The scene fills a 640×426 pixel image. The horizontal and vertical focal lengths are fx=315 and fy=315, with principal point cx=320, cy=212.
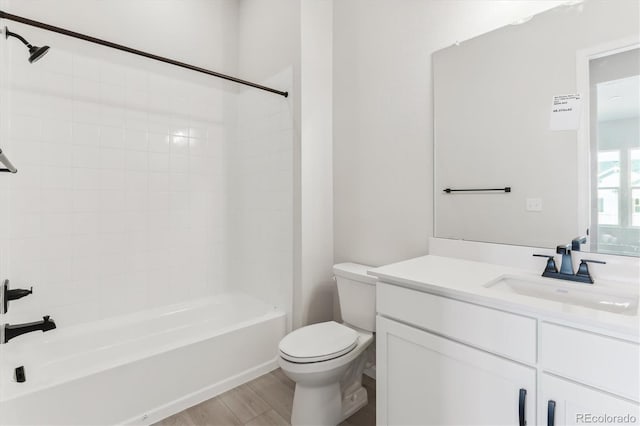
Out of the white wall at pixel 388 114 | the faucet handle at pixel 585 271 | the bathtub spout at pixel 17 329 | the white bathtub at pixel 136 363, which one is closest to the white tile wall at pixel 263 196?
the white bathtub at pixel 136 363

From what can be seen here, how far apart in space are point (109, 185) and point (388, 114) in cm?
192

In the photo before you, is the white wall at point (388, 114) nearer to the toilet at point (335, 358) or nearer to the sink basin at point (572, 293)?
the toilet at point (335, 358)

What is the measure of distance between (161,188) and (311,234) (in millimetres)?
1208

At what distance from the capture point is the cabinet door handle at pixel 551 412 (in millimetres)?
897

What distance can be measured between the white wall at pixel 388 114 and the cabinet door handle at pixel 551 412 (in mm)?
952

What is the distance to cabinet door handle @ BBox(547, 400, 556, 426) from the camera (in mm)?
897

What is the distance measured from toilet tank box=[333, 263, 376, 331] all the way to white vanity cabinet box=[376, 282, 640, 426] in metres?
0.41

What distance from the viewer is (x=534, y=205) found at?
55.1 inches

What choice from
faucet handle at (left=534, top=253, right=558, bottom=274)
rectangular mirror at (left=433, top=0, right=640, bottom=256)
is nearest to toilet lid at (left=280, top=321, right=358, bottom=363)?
rectangular mirror at (left=433, top=0, right=640, bottom=256)

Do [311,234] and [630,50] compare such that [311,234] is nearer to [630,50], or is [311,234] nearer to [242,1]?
[630,50]

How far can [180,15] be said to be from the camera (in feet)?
8.09

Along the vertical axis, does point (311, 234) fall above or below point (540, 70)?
below

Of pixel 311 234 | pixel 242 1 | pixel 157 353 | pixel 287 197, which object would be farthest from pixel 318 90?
pixel 157 353

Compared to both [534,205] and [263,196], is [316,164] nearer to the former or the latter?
[263,196]
